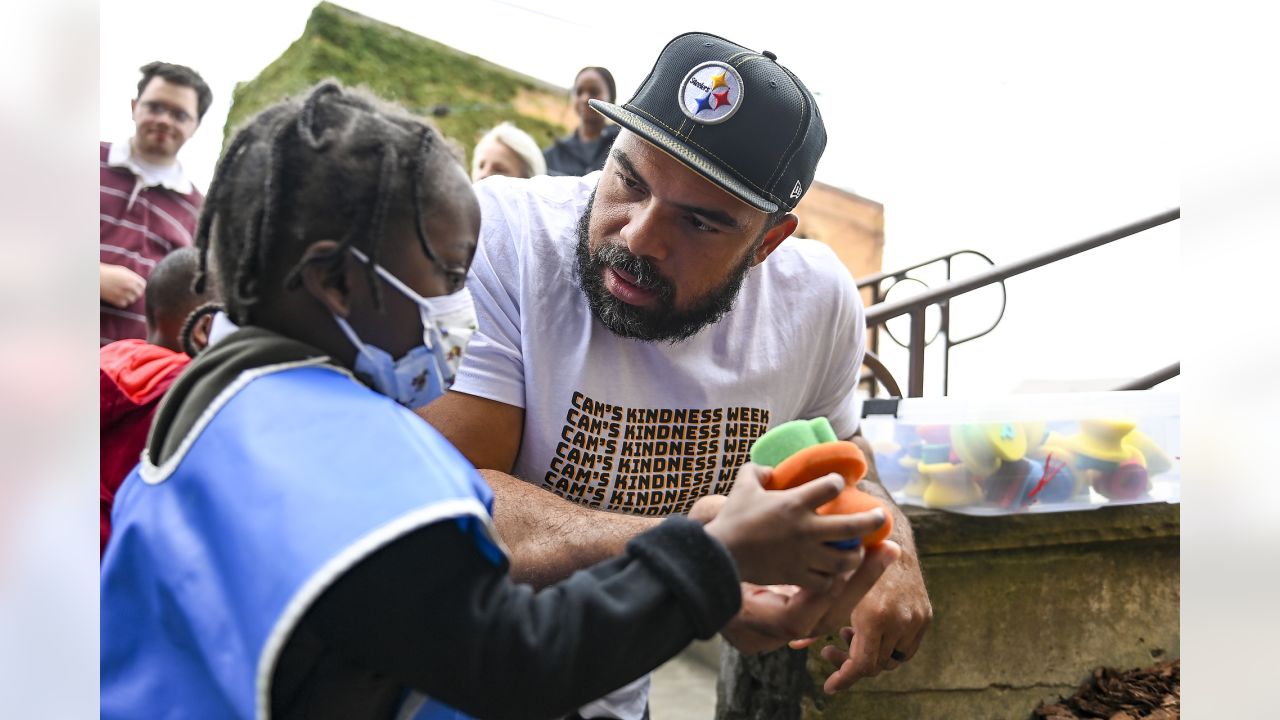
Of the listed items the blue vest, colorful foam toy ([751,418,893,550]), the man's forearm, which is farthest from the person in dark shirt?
the blue vest

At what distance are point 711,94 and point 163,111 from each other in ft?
1.97

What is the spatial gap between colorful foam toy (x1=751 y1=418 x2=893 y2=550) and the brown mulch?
195 centimetres

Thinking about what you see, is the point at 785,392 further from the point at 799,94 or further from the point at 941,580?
the point at 941,580

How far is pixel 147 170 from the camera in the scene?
39.9 inches

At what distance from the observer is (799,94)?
47.1 inches

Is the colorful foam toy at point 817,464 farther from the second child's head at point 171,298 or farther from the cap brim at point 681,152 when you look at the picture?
the second child's head at point 171,298

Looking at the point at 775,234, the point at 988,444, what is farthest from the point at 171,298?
the point at 988,444

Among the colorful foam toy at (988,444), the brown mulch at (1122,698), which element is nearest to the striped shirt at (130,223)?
the colorful foam toy at (988,444)

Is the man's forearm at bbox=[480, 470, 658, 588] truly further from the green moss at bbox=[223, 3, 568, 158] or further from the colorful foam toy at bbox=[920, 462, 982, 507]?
the colorful foam toy at bbox=[920, 462, 982, 507]

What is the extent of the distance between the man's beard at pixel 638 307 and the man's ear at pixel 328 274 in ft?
1.52

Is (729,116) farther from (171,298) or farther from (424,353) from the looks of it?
(171,298)

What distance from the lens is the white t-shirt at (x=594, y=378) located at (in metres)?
1.25

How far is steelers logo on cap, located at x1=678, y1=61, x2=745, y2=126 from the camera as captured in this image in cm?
112
